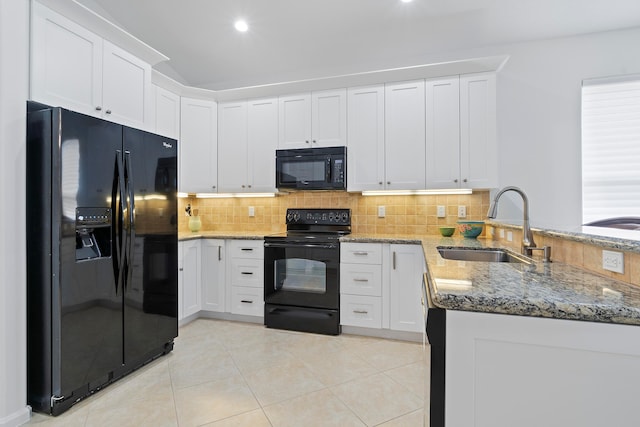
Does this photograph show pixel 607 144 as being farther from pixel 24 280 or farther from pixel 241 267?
pixel 24 280

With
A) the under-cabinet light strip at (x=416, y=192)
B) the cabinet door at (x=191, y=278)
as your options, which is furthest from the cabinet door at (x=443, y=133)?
the cabinet door at (x=191, y=278)

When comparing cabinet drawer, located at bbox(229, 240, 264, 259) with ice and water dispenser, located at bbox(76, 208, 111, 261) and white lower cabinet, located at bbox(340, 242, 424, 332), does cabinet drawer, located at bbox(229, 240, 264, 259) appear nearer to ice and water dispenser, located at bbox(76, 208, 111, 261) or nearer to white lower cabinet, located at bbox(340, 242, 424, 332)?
white lower cabinet, located at bbox(340, 242, 424, 332)

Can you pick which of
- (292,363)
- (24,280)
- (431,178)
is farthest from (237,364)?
(431,178)

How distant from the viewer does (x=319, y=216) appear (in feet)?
11.6

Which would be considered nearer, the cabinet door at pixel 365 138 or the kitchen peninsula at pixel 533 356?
the kitchen peninsula at pixel 533 356

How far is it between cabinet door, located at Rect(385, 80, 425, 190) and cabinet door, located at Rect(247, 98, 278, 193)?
4.01 feet

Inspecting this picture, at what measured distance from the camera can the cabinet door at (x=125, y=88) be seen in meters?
2.31

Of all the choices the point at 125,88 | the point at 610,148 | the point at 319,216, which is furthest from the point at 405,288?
the point at 125,88

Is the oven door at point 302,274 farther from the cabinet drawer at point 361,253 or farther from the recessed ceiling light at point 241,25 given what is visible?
the recessed ceiling light at point 241,25

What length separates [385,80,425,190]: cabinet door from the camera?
3121 mm

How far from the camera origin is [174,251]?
2631mm

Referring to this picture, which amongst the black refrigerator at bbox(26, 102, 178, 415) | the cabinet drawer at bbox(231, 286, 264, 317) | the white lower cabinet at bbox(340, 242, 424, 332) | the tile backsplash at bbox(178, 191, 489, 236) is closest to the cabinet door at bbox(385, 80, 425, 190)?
the tile backsplash at bbox(178, 191, 489, 236)

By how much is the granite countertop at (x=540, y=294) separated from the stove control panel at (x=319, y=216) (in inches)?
87.9

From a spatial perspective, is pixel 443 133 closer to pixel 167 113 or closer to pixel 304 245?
pixel 304 245
